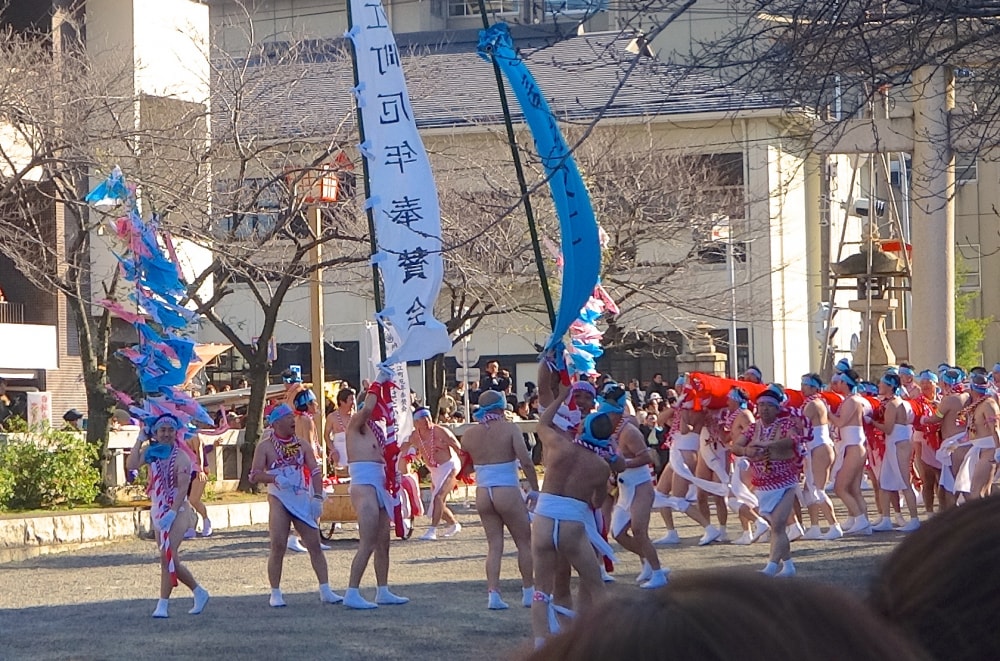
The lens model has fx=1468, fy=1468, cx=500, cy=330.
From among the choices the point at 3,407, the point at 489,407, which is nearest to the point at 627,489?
the point at 489,407

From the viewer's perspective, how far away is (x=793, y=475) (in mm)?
12938

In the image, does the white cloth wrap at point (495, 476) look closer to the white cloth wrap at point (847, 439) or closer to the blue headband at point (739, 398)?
the blue headband at point (739, 398)

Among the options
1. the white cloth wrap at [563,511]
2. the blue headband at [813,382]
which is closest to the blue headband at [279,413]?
the white cloth wrap at [563,511]

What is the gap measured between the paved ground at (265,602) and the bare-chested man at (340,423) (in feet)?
3.64

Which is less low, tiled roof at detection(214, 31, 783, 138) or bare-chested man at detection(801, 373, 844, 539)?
tiled roof at detection(214, 31, 783, 138)

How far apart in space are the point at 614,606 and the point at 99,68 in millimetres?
20319

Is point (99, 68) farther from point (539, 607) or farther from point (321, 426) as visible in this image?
point (539, 607)

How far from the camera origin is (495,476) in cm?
1165

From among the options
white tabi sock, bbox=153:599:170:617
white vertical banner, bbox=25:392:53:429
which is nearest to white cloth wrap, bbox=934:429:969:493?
white tabi sock, bbox=153:599:170:617

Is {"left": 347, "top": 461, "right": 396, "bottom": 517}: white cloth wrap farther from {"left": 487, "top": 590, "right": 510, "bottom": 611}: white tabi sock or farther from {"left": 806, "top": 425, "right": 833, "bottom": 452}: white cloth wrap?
{"left": 806, "top": 425, "right": 833, "bottom": 452}: white cloth wrap

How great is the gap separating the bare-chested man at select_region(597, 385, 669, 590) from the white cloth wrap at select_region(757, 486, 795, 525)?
39.2 inches

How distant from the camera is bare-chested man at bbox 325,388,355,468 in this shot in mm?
18062

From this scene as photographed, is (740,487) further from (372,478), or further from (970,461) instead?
(372,478)

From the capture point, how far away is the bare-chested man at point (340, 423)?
1806 cm
